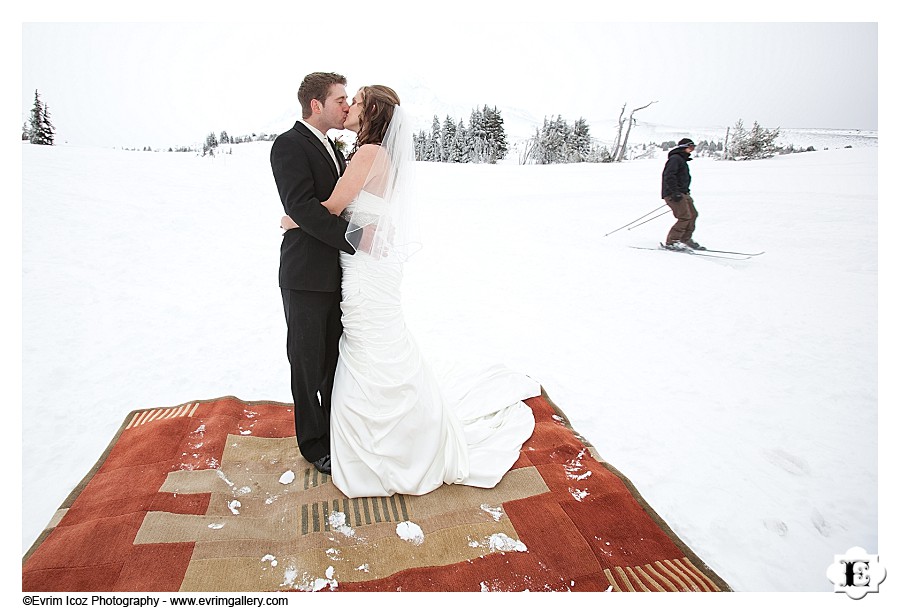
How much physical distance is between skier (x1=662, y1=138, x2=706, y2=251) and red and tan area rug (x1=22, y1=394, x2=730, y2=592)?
460 centimetres

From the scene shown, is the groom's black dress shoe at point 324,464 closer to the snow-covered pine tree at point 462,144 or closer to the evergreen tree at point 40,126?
the evergreen tree at point 40,126

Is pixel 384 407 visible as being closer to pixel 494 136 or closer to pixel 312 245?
pixel 312 245

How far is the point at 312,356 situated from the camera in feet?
6.90

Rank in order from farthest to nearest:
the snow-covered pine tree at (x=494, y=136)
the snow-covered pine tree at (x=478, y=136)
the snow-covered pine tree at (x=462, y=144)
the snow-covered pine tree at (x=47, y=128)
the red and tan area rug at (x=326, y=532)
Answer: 1. the snow-covered pine tree at (x=462, y=144)
2. the snow-covered pine tree at (x=478, y=136)
3. the snow-covered pine tree at (x=494, y=136)
4. the snow-covered pine tree at (x=47, y=128)
5. the red and tan area rug at (x=326, y=532)

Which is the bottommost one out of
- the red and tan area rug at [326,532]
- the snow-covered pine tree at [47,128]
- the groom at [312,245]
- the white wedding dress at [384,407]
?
the red and tan area rug at [326,532]

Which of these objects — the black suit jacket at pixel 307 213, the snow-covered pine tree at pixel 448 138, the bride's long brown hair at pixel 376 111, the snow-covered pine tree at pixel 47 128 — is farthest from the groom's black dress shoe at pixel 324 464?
the snow-covered pine tree at pixel 448 138

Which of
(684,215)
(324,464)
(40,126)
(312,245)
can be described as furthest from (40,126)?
(684,215)

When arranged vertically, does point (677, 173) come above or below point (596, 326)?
above

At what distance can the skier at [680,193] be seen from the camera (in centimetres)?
577

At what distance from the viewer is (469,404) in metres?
2.74

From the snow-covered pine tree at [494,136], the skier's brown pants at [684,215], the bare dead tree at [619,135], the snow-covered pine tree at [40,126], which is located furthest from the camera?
the snow-covered pine tree at [494,136]

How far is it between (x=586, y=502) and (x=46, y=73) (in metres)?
4.74

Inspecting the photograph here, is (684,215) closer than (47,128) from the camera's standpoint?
Yes

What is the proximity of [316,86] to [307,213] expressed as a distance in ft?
1.80
